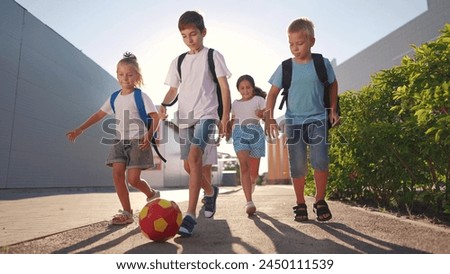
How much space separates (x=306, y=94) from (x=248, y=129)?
4.45 feet

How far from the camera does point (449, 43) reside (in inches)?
101

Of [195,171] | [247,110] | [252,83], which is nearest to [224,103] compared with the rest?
[195,171]

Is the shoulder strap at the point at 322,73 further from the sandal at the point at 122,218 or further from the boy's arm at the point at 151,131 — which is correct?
the sandal at the point at 122,218

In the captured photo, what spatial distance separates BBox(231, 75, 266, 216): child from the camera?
437cm

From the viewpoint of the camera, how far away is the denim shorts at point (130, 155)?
3449 millimetres

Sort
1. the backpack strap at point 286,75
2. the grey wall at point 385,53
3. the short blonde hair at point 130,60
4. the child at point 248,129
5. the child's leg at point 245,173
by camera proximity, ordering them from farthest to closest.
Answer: the grey wall at point 385,53, the child at point 248,129, the child's leg at point 245,173, the short blonde hair at point 130,60, the backpack strap at point 286,75

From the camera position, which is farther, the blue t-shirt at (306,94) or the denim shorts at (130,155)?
the denim shorts at (130,155)

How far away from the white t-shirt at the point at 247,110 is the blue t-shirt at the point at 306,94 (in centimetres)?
136

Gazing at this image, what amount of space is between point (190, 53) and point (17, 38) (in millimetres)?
9851

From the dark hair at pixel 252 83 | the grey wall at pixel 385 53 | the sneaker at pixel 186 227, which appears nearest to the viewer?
the sneaker at pixel 186 227

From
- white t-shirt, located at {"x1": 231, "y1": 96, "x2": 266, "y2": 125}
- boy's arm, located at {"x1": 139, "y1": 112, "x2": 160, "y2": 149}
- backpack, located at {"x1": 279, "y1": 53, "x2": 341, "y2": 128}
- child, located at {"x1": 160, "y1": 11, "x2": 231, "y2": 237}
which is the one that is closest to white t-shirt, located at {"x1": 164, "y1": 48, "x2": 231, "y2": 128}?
child, located at {"x1": 160, "y1": 11, "x2": 231, "y2": 237}

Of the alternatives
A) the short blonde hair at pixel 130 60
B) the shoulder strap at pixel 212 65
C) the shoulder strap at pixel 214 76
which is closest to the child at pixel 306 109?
the shoulder strap at pixel 214 76

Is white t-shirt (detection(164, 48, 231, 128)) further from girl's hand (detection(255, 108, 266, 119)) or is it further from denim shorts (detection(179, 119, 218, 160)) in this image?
girl's hand (detection(255, 108, 266, 119))
